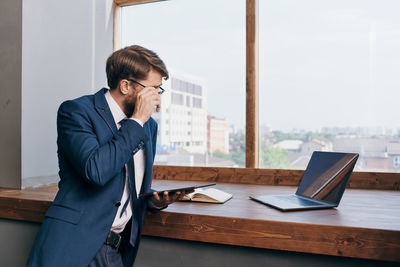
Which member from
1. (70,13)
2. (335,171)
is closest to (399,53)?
(335,171)

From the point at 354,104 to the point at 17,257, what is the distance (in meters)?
2.06

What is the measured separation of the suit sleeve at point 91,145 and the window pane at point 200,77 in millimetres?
1240

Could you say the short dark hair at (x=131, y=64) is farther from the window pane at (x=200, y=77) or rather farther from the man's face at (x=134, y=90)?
the window pane at (x=200, y=77)

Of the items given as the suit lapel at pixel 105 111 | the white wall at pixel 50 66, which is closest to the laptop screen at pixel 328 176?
the suit lapel at pixel 105 111

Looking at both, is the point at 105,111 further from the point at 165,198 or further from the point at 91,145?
the point at 165,198

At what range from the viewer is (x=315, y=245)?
1.23 m

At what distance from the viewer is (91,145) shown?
116 cm

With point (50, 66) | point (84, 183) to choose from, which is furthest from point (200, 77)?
point (84, 183)

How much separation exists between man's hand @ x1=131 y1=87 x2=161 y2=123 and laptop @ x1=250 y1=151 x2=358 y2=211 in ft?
2.20

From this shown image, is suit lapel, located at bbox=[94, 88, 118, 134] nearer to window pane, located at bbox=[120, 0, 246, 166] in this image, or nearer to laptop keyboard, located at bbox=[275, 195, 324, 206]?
laptop keyboard, located at bbox=[275, 195, 324, 206]

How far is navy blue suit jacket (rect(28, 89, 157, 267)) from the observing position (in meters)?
1.15

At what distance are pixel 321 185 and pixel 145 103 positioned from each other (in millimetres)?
881

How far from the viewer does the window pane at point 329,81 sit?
2.05m

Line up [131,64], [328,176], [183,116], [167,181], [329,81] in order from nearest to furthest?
[131,64], [328,176], [329,81], [167,181], [183,116]
